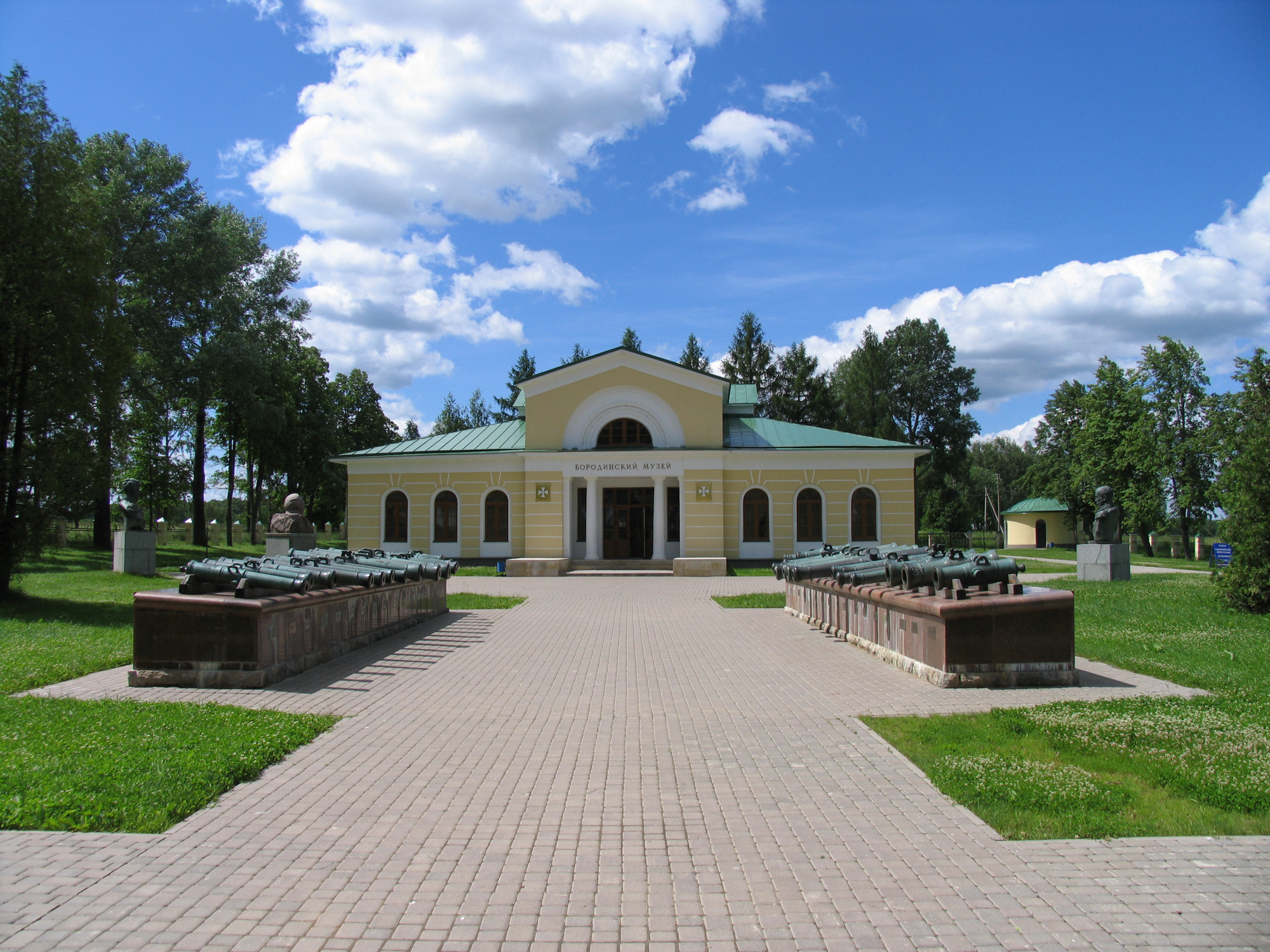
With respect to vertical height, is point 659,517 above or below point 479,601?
above

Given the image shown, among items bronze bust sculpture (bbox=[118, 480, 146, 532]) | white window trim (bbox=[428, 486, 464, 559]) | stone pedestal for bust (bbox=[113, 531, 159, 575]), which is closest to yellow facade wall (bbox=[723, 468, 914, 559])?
white window trim (bbox=[428, 486, 464, 559])

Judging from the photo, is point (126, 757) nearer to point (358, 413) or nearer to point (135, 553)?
point (135, 553)

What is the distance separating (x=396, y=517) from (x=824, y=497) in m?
16.1

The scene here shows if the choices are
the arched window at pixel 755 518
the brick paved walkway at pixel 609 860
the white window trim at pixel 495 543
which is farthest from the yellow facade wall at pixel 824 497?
the brick paved walkway at pixel 609 860

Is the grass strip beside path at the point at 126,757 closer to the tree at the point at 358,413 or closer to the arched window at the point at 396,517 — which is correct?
the arched window at the point at 396,517

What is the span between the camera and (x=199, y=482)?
38375 millimetres

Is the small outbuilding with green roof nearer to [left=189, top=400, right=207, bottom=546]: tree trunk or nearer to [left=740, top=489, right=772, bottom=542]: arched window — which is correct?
[left=740, top=489, right=772, bottom=542]: arched window

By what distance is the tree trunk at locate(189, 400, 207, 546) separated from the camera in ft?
122

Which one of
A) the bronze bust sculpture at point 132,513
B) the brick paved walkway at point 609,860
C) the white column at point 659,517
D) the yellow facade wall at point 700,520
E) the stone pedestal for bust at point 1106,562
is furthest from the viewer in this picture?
the white column at point 659,517

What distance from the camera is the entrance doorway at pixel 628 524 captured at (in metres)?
30.3

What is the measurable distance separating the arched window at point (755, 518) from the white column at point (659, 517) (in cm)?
295

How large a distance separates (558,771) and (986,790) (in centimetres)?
290

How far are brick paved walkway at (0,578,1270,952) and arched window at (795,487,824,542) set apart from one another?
2162cm

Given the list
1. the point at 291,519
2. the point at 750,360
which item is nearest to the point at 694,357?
→ the point at 750,360
